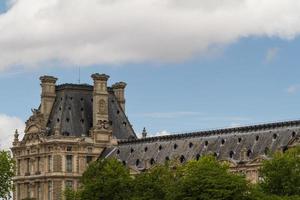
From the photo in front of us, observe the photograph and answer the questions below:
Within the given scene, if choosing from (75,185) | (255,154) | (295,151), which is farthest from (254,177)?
(75,185)

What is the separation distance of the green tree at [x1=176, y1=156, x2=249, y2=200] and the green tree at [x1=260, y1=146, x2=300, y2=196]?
4.99m

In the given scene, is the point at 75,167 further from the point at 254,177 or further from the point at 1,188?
the point at 254,177

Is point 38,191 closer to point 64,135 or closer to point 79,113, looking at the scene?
point 64,135

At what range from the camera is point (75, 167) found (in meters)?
177

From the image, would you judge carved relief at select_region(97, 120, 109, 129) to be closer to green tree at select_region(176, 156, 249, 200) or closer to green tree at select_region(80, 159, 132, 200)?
green tree at select_region(80, 159, 132, 200)

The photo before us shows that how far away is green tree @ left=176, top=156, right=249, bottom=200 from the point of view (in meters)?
122

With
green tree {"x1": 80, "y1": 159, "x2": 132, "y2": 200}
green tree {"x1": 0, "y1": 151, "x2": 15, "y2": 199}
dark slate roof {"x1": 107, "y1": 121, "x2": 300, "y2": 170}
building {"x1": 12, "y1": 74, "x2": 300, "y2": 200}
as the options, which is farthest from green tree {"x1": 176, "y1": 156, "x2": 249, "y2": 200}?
green tree {"x1": 0, "y1": 151, "x2": 15, "y2": 199}

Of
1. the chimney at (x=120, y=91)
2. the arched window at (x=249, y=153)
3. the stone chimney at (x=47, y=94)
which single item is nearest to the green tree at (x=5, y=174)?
the stone chimney at (x=47, y=94)

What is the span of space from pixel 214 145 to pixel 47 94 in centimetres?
3757

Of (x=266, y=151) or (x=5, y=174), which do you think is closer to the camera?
(x=266, y=151)

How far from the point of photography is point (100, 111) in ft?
596

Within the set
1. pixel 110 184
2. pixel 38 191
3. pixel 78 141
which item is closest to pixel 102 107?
pixel 78 141

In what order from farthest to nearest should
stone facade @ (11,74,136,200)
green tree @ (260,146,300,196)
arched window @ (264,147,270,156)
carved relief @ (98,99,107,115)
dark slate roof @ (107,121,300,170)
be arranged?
carved relief @ (98,99,107,115) < stone facade @ (11,74,136,200) < dark slate roof @ (107,121,300,170) < arched window @ (264,147,270,156) < green tree @ (260,146,300,196)

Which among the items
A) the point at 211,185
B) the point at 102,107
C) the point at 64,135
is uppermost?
the point at 102,107
